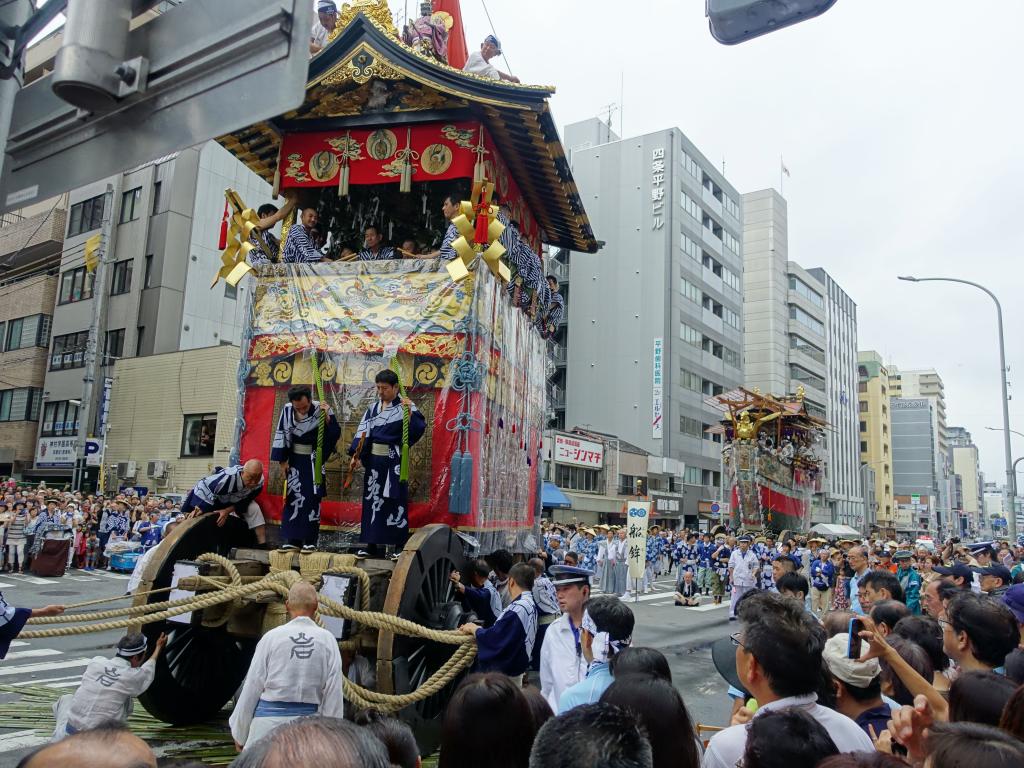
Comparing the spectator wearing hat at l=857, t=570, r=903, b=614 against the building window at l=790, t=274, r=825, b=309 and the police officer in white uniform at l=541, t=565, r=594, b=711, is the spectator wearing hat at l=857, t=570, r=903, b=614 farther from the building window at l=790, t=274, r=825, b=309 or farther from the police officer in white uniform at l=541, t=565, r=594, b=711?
the building window at l=790, t=274, r=825, b=309

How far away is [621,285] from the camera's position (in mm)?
50062

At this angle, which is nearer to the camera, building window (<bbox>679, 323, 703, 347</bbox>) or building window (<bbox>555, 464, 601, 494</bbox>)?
building window (<bbox>555, 464, 601, 494</bbox>)

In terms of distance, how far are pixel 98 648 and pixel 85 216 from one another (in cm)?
2800

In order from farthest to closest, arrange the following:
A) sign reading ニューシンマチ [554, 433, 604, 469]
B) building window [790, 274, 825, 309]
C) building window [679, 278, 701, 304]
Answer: building window [790, 274, 825, 309] → building window [679, 278, 701, 304] → sign reading ニューシンマチ [554, 433, 604, 469]

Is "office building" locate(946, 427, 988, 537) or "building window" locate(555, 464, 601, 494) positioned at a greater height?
"office building" locate(946, 427, 988, 537)

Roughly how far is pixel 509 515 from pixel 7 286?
119 feet

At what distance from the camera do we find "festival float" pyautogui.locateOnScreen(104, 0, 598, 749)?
18.2ft

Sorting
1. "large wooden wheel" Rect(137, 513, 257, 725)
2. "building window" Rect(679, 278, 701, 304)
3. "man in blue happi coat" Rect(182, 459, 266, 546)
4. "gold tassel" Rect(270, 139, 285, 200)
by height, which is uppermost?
"building window" Rect(679, 278, 701, 304)

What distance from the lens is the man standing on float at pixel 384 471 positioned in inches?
245

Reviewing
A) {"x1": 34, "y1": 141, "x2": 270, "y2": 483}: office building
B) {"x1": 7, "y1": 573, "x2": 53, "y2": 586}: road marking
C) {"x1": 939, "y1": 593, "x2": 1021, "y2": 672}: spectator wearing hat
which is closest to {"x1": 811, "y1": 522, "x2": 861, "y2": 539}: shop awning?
{"x1": 34, "y1": 141, "x2": 270, "y2": 483}: office building

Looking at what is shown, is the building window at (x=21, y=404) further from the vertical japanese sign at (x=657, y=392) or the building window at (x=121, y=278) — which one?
the vertical japanese sign at (x=657, y=392)

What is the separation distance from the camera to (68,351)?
3162 cm

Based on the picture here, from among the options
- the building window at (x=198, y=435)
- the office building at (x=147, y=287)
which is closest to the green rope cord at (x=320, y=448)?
the building window at (x=198, y=435)

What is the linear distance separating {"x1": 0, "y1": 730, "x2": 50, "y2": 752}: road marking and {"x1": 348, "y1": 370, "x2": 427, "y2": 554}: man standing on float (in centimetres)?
295
